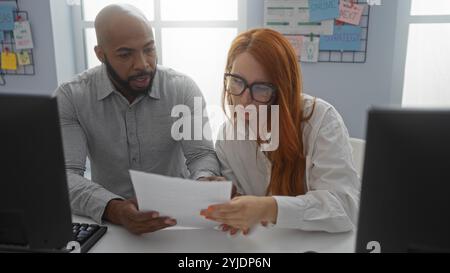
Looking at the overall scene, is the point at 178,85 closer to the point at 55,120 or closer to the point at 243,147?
the point at 243,147

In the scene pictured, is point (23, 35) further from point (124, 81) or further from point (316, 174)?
point (316, 174)

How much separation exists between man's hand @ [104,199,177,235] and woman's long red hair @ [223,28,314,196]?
403 mm

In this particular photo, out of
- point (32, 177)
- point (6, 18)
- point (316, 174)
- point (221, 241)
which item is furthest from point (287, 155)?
point (6, 18)

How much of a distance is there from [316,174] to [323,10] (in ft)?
4.33

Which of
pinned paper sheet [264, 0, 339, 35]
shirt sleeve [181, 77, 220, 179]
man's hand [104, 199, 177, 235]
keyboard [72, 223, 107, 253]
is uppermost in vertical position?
pinned paper sheet [264, 0, 339, 35]

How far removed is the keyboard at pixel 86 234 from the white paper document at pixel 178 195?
0.14 meters

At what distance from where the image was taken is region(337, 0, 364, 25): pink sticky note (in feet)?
6.89

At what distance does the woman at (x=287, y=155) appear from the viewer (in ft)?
3.34

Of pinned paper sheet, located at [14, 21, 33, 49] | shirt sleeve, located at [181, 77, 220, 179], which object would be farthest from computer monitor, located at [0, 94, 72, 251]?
pinned paper sheet, located at [14, 21, 33, 49]

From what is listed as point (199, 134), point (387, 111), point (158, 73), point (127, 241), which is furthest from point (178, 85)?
point (387, 111)

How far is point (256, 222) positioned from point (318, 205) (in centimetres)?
18

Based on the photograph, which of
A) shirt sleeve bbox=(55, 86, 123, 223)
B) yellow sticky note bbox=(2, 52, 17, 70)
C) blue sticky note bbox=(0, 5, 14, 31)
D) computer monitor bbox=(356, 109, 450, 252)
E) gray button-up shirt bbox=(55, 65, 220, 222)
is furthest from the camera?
yellow sticky note bbox=(2, 52, 17, 70)

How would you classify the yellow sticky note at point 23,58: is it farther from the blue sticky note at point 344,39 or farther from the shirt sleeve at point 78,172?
the blue sticky note at point 344,39

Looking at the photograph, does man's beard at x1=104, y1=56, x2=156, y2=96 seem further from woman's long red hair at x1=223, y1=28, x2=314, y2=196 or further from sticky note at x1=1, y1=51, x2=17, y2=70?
sticky note at x1=1, y1=51, x2=17, y2=70
